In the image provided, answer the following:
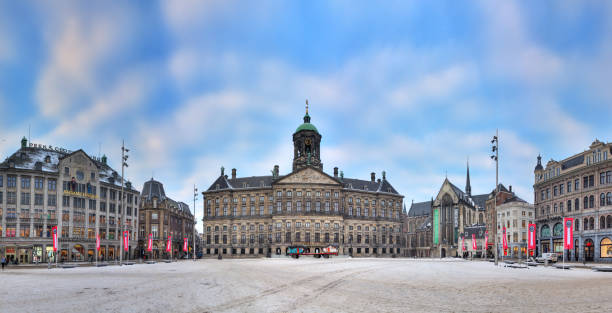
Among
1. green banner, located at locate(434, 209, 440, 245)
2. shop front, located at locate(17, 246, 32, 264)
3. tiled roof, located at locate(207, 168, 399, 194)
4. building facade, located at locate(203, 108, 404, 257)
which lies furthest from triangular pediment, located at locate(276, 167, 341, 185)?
shop front, located at locate(17, 246, 32, 264)

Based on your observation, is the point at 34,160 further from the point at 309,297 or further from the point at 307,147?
the point at 309,297

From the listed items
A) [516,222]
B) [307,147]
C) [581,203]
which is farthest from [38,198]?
[516,222]

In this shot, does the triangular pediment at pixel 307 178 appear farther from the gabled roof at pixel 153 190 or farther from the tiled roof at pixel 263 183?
the gabled roof at pixel 153 190

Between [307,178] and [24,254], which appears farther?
[307,178]

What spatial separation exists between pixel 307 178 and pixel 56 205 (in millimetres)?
57183

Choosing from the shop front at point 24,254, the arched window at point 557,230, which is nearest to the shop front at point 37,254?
the shop front at point 24,254

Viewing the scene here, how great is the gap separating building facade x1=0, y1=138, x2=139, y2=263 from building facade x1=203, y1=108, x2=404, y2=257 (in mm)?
35011

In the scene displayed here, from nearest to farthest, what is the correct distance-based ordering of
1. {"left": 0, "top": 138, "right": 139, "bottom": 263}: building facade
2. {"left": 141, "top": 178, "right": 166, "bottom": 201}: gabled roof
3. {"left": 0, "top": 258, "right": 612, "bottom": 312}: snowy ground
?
{"left": 0, "top": 258, "right": 612, "bottom": 312}: snowy ground
{"left": 0, "top": 138, "right": 139, "bottom": 263}: building facade
{"left": 141, "top": 178, "right": 166, "bottom": 201}: gabled roof

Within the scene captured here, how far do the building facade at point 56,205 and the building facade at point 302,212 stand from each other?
3501cm

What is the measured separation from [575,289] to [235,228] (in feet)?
335

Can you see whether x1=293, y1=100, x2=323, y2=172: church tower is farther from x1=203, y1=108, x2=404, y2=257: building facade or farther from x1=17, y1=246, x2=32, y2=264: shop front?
x1=17, y1=246, x2=32, y2=264: shop front

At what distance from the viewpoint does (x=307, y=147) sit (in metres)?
126

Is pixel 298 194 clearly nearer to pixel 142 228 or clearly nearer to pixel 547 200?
pixel 142 228

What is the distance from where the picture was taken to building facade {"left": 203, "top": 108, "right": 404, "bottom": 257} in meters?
114
